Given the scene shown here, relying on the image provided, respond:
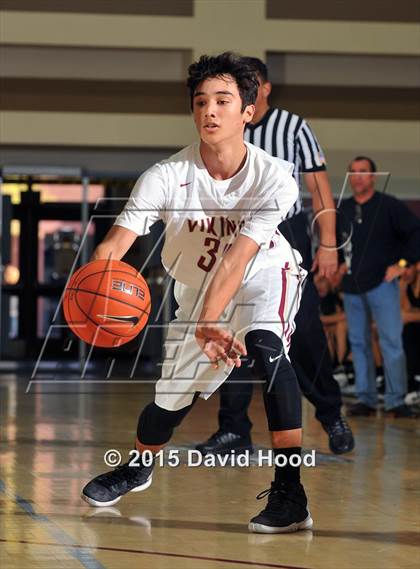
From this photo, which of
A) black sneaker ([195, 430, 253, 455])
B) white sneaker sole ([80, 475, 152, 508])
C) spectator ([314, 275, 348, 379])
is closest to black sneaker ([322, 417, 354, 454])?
black sneaker ([195, 430, 253, 455])

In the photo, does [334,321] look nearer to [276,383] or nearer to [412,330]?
[412,330]

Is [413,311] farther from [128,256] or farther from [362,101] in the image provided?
[128,256]

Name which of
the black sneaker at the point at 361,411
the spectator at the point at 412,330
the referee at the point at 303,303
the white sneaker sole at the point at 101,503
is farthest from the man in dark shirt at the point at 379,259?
the white sneaker sole at the point at 101,503

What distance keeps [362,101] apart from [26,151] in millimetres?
4008

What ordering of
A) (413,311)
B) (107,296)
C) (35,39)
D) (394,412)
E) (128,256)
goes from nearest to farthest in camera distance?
(107,296) < (394,412) < (413,311) < (35,39) < (128,256)

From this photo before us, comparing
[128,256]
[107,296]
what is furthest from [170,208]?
[128,256]

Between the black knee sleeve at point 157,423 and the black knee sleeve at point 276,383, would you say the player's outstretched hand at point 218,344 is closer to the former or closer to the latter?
the black knee sleeve at point 276,383

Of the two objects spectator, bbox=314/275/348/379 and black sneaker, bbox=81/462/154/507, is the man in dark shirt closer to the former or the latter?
spectator, bbox=314/275/348/379

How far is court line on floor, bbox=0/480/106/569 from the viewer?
11.9ft

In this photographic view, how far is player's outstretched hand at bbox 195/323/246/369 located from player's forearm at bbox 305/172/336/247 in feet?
5.82

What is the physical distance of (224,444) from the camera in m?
6.11

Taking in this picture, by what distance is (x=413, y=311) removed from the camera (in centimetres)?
975

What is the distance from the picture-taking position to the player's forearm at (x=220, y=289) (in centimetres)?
406

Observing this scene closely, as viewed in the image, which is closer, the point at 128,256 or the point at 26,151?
the point at 26,151
